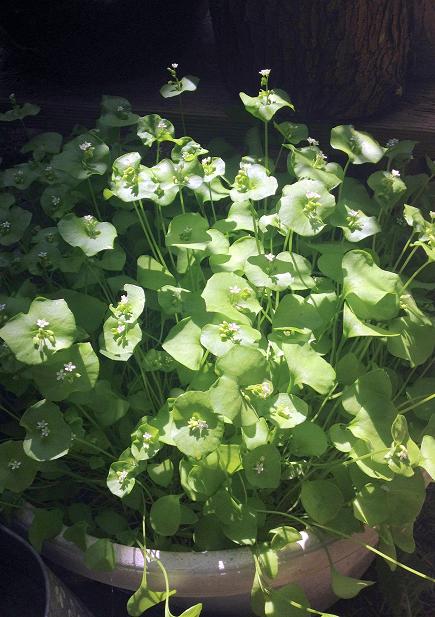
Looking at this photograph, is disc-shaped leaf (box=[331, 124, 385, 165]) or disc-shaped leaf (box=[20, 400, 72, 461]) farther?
disc-shaped leaf (box=[331, 124, 385, 165])

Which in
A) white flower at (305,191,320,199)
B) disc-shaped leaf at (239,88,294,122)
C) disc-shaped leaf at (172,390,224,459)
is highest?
disc-shaped leaf at (239,88,294,122)

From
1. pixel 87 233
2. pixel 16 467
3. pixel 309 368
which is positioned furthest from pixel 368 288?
pixel 16 467

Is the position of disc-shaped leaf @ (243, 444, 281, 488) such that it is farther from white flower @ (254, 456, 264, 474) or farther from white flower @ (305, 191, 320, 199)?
white flower @ (305, 191, 320, 199)

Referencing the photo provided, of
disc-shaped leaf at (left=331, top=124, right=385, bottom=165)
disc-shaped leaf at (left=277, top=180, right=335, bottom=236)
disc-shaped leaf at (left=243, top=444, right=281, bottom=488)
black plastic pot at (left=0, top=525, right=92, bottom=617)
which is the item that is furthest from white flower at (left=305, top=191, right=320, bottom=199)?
black plastic pot at (left=0, top=525, right=92, bottom=617)

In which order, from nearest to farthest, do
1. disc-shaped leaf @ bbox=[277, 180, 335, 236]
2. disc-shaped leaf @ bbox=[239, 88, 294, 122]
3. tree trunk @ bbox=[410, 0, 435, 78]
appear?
disc-shaped leaf @ bbox=[277, 180, 335, 236]
disc-shaped leaf @ bbox=[239, 88, 294, 122]
tree trunk @ bbox=[410, 0, 435, 78]

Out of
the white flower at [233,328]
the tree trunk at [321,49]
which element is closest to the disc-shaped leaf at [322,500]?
the white flower at [233,328]
